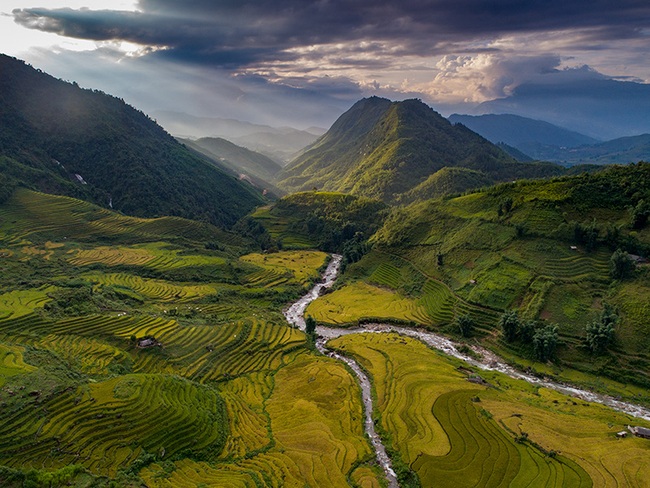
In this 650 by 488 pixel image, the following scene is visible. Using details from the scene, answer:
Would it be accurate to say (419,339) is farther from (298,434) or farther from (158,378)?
(158,378)

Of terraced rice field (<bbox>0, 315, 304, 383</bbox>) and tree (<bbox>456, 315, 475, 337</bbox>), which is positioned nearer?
terraced rice field (<bbox>0, 315, 304, 383</bbox>)

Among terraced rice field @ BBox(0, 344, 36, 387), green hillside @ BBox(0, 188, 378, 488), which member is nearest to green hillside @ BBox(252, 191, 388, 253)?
green hillside @ BBox(0, 188, 378, 488)

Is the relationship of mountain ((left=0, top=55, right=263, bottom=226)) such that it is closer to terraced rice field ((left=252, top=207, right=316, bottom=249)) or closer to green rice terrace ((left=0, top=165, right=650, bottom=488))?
terraced rice field ((left=252, top=207, right=316, bottom=249))

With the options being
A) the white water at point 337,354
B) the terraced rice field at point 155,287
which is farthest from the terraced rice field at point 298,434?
the terraced rice field at point 155,287

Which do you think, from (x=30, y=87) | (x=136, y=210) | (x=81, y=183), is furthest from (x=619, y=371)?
(x=30, y=87)

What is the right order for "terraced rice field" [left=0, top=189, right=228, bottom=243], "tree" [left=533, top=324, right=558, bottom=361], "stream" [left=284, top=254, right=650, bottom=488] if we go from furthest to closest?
"terraced rice field" [left=0, top=189, right=228, bottom=243], "tree" [left=533, top=324, right=558, bottom=361], "stream" [left=284, top=254, right=650, bottom=488]

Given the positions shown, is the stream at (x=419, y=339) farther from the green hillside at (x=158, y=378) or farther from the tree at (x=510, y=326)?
the tree at (x=510, y=326)
